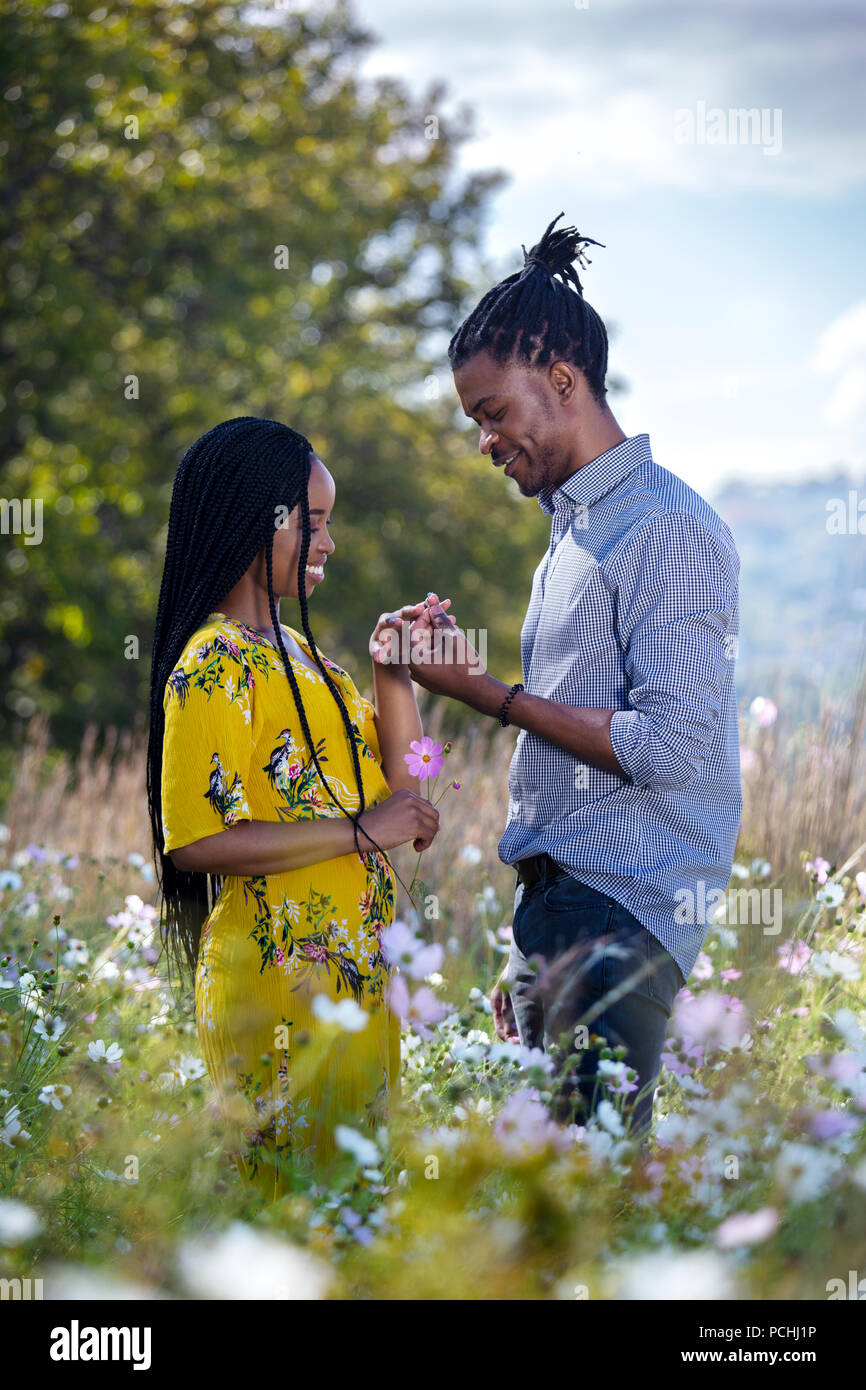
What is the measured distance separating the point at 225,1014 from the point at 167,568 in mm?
941

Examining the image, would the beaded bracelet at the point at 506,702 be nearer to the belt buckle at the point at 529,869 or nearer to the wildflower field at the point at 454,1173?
the belt buckle at the point at 529,869

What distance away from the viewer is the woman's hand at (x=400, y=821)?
8.05 ft

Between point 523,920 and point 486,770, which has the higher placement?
point 486,770

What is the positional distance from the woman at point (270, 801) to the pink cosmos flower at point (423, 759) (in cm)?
5

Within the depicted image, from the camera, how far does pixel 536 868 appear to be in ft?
8.57

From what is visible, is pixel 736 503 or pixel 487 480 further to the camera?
pixel 736 503

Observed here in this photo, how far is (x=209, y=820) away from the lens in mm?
2311

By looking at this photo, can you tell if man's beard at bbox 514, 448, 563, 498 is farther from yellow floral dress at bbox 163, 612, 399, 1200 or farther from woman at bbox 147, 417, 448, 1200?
yellow floral dress at bbox 163, 612, 399, 1200

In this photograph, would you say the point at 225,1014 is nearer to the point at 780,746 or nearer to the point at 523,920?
the point at 523,920

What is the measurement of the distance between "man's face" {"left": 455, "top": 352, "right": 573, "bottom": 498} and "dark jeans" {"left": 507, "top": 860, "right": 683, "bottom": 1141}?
87 centimetres

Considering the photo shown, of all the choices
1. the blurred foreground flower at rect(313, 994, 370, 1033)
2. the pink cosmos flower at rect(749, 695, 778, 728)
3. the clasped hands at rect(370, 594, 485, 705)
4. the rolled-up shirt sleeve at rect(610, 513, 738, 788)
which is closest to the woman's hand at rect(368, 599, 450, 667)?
the clasped hands at rect(370, 594, 485, 705)

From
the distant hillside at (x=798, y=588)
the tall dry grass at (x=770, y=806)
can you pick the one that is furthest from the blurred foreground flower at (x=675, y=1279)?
the tall dry grass at (x=770, y=806)
